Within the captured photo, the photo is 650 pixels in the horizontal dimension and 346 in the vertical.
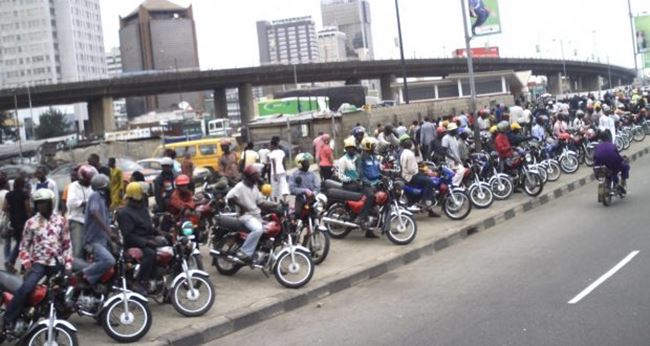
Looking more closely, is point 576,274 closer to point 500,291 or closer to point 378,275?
point 500,291

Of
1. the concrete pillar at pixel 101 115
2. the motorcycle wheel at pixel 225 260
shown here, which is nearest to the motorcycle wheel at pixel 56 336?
the motorcycle wheel at pixel 225 260

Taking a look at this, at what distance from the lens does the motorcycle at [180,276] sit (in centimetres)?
798

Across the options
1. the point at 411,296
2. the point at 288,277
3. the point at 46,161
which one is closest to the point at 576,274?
the point at 411,296

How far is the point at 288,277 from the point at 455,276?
2.26 metres

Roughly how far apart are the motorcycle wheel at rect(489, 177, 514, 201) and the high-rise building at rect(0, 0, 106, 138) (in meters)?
137

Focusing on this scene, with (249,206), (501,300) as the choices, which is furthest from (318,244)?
(501,300)

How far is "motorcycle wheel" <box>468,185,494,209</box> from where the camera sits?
48.0 feet

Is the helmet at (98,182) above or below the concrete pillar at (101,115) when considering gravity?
below

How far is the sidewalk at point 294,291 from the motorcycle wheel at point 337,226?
0.56 ft

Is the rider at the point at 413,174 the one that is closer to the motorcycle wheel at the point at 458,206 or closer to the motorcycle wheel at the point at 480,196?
the motorcycle wheel at the point at 458,206

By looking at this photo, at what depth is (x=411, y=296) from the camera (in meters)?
8.55

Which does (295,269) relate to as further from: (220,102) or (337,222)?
(220,102)

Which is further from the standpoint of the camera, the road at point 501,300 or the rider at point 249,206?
the rider at point 249,206

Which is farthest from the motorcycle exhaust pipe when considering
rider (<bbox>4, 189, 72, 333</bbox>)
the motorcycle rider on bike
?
rider (<bbox>4, 189, 72, 333</bbox>)
